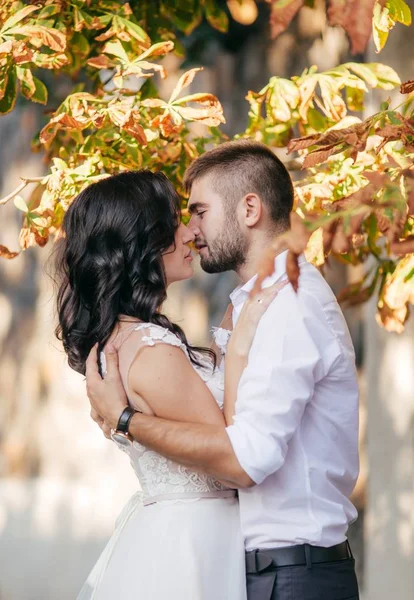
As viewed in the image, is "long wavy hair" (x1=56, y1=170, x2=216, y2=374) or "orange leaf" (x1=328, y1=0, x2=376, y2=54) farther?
"long wavy hair" (x1=56, y1=170, x2=216, y2=374)

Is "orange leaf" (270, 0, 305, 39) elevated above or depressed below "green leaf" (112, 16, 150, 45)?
below

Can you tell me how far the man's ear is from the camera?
7.55ft

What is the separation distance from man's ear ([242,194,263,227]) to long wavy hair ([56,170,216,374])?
18 cm

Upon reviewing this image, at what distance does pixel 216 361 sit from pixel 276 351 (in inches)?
24.0

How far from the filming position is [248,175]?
7.80ft

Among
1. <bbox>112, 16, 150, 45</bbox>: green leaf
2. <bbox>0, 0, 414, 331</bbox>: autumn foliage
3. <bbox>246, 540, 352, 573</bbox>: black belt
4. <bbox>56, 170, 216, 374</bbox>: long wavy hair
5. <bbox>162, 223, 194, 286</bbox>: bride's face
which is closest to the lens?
<bbox>246, 540, 352, 573</bbox>: black belt

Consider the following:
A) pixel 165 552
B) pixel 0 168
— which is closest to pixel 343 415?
pixel 165 552

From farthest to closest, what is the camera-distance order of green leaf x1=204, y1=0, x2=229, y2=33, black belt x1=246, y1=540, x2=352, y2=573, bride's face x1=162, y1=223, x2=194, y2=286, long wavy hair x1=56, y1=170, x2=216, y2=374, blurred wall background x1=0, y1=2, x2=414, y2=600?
blurred wall background x1=0, y1=2, x2=414, y2=600 < green leaf x1=204, y1=0, x2=229, y2=33 < bride's face x1=162, y1=223, x2=194, y2=286 < long wavy hair x1=56, y1=170, x2=216, y2=374 < black belt x1=246, y1=540, x2=352, y2=573

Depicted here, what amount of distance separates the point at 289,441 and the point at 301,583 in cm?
31

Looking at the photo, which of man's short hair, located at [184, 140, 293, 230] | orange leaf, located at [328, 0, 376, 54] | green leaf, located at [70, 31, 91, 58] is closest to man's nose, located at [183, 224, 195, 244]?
man's short hair, located at [184, 140, 293, 230]

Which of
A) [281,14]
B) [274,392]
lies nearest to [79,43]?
[274,392]

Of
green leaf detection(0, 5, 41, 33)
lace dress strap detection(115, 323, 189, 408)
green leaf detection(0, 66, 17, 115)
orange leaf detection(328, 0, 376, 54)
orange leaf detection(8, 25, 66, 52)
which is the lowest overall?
lace dress strap detection(115, 323, 189, 408)

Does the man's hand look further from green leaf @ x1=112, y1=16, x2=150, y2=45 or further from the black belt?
green leaf @ x1=112, y1=16, x2=150, y2=45

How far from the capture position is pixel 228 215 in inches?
91.7
